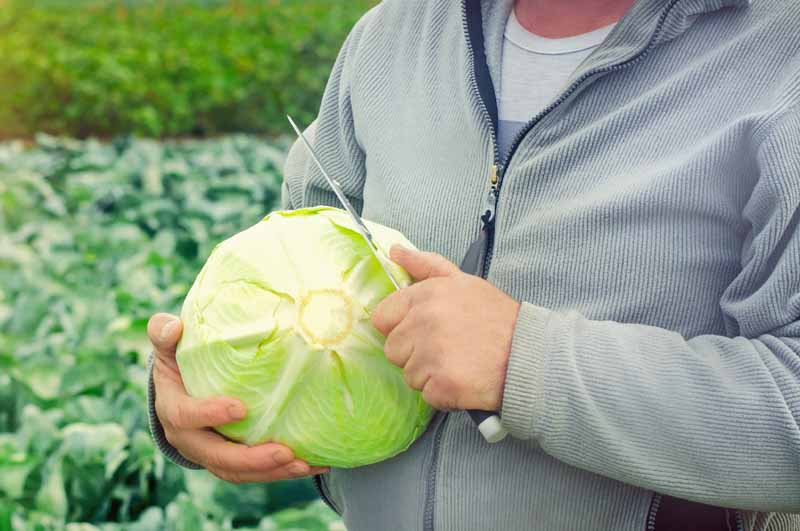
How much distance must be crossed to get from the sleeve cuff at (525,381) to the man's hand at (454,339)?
0.05 ft

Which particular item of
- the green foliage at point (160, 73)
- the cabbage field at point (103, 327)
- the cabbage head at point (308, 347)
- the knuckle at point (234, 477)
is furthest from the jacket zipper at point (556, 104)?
the green foliage at point (160, 73)

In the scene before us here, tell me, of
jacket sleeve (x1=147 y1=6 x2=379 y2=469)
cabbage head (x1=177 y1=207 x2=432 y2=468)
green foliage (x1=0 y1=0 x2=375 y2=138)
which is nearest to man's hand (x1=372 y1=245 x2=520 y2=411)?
cabbage head (x1=177 y1=207 x2=432 y2=468)

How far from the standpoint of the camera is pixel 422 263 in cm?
144

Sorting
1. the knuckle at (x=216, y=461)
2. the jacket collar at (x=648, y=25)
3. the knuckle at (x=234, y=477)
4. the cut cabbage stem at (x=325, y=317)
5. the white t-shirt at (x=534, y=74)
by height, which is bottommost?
the knuckle at (x=234, y=477)

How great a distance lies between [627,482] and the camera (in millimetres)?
1389

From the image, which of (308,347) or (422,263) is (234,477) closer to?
(308,347)

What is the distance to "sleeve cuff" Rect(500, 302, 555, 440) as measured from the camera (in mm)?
1338

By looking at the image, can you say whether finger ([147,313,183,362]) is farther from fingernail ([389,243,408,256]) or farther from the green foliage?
the green foliage

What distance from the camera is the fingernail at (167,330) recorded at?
161 cm

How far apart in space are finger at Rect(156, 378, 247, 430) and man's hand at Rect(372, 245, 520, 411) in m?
0.27

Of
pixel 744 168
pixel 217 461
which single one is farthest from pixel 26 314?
pixel 744 168

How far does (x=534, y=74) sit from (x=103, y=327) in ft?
7.92

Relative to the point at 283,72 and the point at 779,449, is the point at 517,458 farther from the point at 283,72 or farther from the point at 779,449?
the point at 283,72

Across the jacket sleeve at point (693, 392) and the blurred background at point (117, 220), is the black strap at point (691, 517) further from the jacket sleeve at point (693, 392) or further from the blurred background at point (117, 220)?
the blurred background at point (117, 220)
